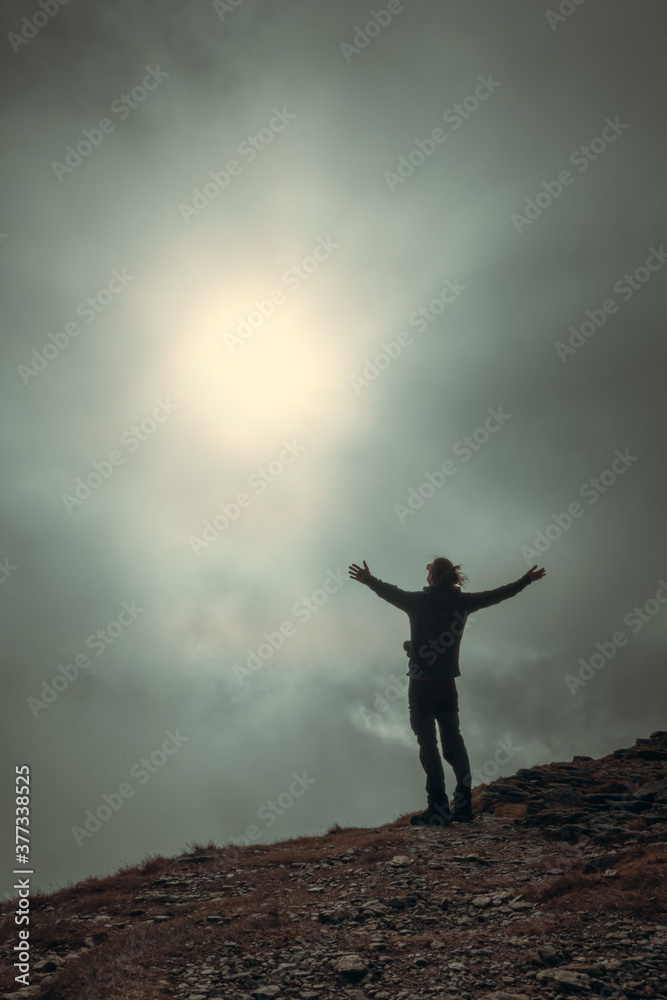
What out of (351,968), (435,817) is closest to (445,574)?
(435,817)

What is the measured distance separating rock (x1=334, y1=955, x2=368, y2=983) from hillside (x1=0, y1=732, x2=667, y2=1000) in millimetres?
16

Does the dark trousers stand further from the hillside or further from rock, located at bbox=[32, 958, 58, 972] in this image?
rock, located at bbox=[32, 958, 58, 972]

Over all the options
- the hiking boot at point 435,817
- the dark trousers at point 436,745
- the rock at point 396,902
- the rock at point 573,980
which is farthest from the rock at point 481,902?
the hiking boot at point 435,817

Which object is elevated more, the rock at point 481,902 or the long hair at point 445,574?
the long hair at point 445,574

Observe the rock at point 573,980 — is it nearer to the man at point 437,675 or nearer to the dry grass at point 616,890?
the dry grass at point 616,890

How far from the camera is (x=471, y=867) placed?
29.8 feet

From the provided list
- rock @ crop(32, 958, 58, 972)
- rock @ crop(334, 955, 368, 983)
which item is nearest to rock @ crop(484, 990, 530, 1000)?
rock @ crop(334, 955, 368, 983)

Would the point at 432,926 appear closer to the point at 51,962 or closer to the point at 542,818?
the point at 51,962

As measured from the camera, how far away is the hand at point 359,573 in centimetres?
1230

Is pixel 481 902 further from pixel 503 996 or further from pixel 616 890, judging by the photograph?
pixel 503 996

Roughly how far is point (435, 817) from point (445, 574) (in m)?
4.71

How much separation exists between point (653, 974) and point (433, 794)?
288 inches

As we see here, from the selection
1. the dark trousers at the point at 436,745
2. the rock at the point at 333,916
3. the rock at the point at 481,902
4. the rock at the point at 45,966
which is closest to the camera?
the rock at the point at 45,966

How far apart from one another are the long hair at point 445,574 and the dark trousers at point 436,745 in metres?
2.03
